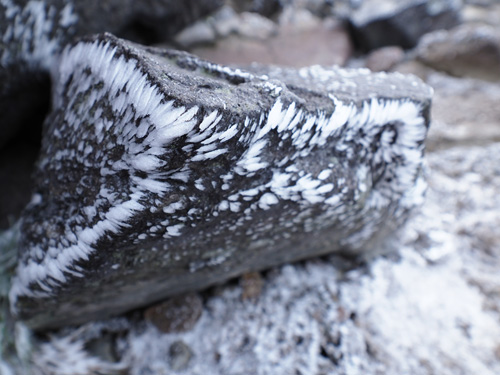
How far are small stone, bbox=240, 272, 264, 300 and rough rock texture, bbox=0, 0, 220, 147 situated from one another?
1.99ft

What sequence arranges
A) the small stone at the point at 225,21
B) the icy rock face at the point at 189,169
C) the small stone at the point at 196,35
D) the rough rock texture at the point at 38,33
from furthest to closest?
the small stone at the point at 225,21 → the small stone at the point at 196,35 → the rough rock texture at the point at 38,33 → the icy rock face at the point at 189,169

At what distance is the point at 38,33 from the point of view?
36.6 inches

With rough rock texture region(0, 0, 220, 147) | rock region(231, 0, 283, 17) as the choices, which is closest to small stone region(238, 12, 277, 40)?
rock region(231, 0, 283, 17)

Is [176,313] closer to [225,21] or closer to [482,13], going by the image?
[225,21]

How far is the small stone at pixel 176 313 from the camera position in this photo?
1.00 meters

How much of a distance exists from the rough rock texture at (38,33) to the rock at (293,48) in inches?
16.5

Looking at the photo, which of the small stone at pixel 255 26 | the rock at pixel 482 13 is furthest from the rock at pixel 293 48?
the rock at pixel 482 13

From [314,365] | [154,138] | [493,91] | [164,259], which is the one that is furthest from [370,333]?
[493,91]

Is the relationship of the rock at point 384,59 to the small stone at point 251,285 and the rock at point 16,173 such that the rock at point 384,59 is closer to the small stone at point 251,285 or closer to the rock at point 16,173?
the small stone at point 251,285

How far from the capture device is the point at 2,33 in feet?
2.78

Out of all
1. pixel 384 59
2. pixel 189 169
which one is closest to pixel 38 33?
pixel 189 169

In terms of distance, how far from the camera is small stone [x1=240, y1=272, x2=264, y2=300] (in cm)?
104

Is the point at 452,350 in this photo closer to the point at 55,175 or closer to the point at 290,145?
the point at 290,145

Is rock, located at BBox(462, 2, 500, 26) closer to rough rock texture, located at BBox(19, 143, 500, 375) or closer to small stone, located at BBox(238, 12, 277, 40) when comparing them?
small stone, located at BBox(238, 12, 277, 40)
